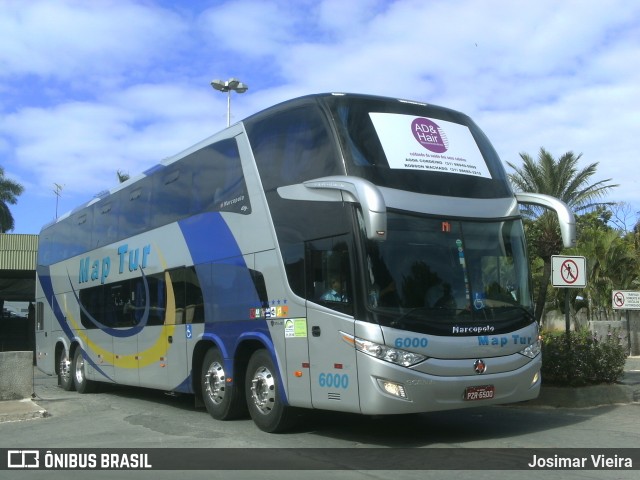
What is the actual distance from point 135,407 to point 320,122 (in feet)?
25.1

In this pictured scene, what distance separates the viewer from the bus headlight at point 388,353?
7.93 m

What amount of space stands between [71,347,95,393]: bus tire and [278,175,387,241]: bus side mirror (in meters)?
9.61

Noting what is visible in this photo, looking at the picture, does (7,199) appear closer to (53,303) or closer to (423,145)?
(53,303)

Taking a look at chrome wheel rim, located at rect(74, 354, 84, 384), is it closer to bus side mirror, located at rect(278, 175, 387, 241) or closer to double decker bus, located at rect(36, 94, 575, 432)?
double decker bus, located at rect(36, 94, 575, 432)

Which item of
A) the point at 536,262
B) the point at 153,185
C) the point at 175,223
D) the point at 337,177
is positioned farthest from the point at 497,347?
the point at 536,262

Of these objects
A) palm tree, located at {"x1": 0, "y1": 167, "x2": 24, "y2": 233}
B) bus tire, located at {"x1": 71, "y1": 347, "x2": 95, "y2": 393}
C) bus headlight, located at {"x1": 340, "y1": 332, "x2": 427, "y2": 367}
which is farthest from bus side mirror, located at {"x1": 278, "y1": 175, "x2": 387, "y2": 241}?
palm tree, located at {"x1": 0, "y1": 167, "x2": 24, "y2": 233}

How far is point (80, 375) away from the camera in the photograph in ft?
55.8

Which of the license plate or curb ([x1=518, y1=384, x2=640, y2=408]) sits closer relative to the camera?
the license plate

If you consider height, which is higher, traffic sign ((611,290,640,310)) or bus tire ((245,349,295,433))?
traffic sign ((611,290,640,310))

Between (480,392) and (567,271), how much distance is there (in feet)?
16.1

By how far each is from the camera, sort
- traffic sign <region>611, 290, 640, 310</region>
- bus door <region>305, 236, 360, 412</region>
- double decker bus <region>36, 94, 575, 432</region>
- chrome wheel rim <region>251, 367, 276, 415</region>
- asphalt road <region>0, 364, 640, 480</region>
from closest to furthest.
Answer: asphalt road <region>0, 364, 640, 480</region>
double decker bus <region>36, 94, 575, 432</region>
bus door <region>305, 236, 360, 412</region>
chrome wheel rim <region>251, 367, 276, 415</region>
traffic sign <region>611, 290, 640, 310</region>

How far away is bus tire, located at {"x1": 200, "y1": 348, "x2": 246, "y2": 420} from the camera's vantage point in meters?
10.5
